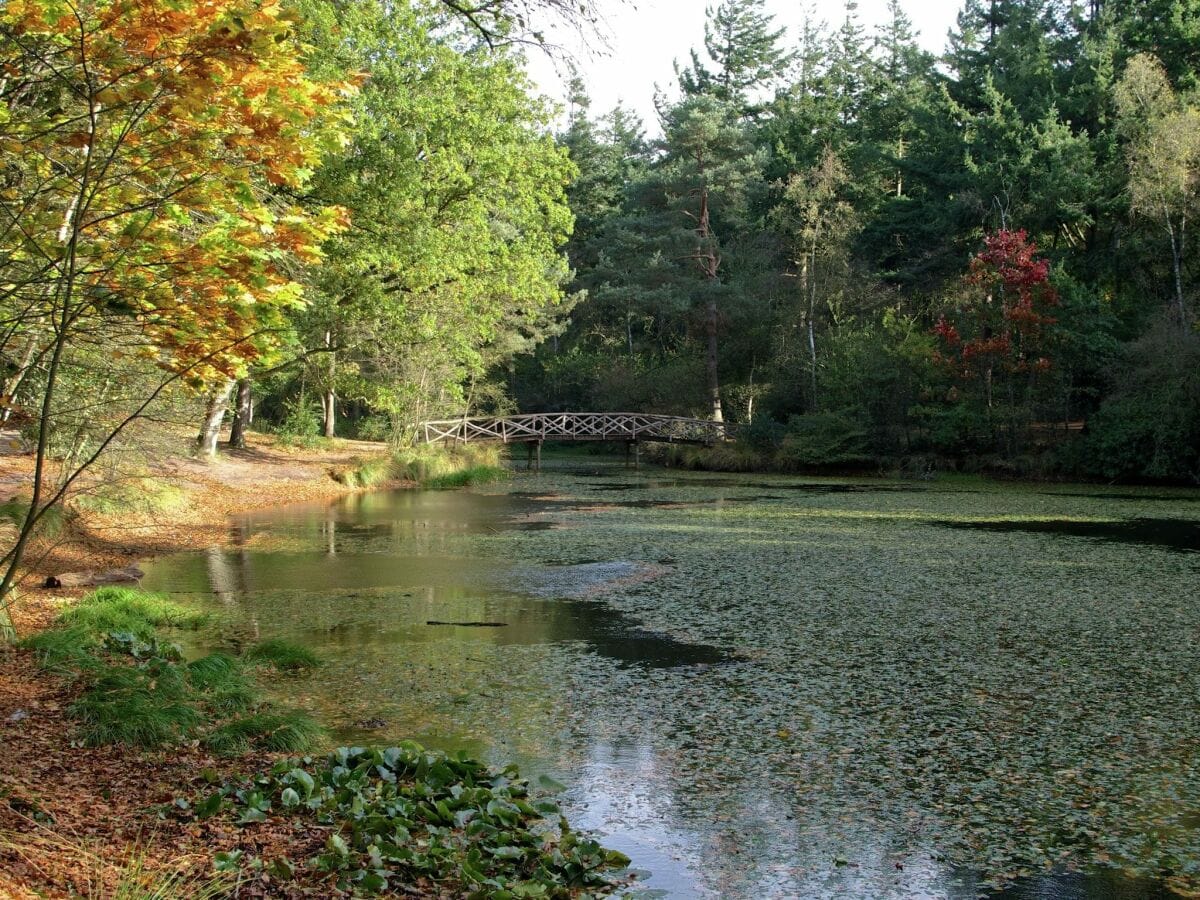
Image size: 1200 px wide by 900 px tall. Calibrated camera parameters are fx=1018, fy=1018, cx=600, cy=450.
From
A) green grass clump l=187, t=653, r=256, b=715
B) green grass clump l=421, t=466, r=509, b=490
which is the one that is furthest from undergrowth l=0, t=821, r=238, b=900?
green grass clump l=421, t=466, r=509, b=490

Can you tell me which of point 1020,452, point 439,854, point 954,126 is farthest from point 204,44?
point 954,126

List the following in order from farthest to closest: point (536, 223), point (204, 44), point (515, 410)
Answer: point (515, 410) < point (536, 223) < point (204, 44)

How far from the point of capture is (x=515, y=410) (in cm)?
3312

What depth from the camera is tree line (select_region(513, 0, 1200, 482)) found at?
21.8 m

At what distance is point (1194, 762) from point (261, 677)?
4968mm

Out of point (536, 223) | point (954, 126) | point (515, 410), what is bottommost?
point (515, 410)

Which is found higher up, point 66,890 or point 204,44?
point 204,44

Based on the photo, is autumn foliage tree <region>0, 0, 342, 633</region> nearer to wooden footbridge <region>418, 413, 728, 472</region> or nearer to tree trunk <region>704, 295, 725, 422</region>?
wooden footbridge <region>418, 413, 728, 472</region>

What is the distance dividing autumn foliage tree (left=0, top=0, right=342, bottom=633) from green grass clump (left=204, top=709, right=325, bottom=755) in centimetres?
132

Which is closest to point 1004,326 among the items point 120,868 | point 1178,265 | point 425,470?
point 1178,265

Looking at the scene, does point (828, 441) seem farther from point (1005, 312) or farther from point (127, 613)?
point (127, 613)

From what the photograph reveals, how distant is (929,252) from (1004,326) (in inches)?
210

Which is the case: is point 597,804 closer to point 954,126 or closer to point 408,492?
point 408,492

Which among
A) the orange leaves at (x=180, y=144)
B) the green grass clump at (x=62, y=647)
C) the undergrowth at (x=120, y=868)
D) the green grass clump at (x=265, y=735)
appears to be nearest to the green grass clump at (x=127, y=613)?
the green grass clump at (x=62, y=647)
